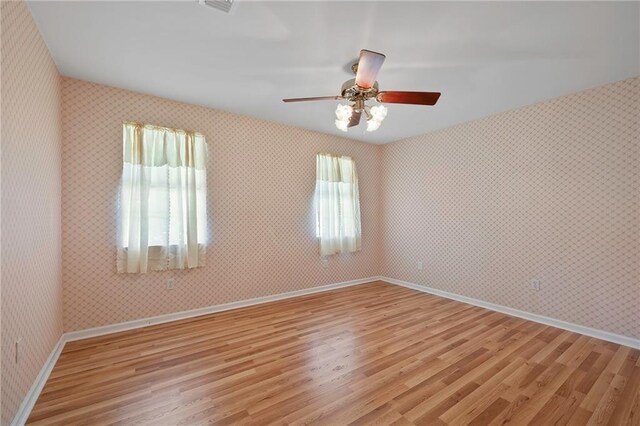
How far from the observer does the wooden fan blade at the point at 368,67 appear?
5.80ft

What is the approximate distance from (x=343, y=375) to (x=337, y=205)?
2.84 metres

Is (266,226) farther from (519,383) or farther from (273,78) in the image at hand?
(519,383)

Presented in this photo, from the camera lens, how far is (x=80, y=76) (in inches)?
106

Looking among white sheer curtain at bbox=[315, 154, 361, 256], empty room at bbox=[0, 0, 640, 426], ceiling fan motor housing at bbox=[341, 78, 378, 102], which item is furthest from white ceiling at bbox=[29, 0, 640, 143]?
white sheer curtain at bbox=[315, 154, 361, 256]

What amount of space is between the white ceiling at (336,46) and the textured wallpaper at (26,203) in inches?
13.1

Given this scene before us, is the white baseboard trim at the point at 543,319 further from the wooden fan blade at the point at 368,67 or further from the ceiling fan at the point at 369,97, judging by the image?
the wooden fan blade at the point at 368,67

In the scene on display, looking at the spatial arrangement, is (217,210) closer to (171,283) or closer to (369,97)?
(171,283)

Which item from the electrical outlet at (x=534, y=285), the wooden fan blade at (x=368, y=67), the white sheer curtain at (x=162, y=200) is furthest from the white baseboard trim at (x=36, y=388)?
the electrical outlet at (x=534, y=285)

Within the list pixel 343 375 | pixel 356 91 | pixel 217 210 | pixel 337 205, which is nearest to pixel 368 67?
pixel 356 91

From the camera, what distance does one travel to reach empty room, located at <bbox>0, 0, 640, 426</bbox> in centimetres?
181

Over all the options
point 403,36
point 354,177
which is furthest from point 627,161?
point 354,177

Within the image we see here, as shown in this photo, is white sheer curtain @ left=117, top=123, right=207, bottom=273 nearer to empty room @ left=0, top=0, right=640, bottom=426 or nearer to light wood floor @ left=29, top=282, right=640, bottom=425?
empty room @ left=0, top=0, right=640, bottom=426

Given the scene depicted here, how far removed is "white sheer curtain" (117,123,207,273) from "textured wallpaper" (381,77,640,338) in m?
3.37

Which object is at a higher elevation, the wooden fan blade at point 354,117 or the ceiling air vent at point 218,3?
the ceiling air vent at point 218,3
